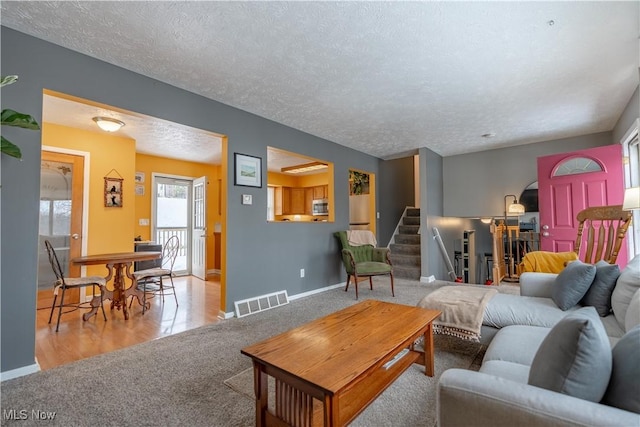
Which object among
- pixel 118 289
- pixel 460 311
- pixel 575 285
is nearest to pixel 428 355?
pixel 460 311

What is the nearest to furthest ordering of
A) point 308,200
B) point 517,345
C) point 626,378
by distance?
point 626,378 → point 517,345 → point 308,200

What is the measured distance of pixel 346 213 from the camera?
16.9 ft

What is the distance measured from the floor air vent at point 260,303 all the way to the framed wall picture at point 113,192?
8.65 ft

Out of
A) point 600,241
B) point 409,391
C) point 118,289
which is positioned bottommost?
point 409,391

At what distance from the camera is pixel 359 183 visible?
654 cm

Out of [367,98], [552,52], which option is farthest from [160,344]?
[552,52]

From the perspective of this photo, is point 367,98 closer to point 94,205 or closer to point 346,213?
point 346,213

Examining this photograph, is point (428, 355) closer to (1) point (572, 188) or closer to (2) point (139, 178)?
(1) point (572, 188)

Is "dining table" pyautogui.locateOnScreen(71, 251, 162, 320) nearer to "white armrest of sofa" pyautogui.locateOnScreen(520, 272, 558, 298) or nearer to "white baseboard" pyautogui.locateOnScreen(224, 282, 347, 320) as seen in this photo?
"white baseboard" pyautogui.locateOnScreen(224, 282, 347, 320)

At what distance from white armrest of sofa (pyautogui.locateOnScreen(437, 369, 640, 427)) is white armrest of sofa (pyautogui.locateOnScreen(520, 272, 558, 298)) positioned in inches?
78.0

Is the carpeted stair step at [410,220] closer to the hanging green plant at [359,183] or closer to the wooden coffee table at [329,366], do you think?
the hanging green plant at [359,183]

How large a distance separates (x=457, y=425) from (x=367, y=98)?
302 cm

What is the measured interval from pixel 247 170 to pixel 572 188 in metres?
4.58

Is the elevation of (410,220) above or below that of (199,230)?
above
